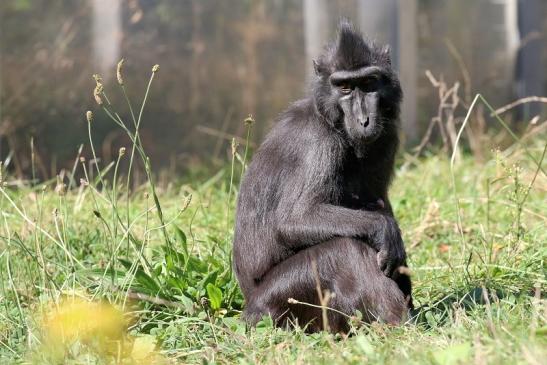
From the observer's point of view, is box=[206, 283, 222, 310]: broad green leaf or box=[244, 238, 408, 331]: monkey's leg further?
box=[206, 283, 222, 310]: broad green leaf

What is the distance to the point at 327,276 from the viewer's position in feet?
14.6

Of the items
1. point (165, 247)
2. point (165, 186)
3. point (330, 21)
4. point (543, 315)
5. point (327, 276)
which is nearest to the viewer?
point (543, 315)

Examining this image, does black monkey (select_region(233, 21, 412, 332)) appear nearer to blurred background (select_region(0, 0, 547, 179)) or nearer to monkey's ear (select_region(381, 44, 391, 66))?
monkey's ear (select_region(381, 44, 391, 66))

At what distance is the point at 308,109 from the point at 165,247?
3.88ft

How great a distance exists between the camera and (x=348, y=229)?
4492mm

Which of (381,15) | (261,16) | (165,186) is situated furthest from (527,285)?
(261,16)

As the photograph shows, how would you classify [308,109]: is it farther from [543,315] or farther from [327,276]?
[543,315]

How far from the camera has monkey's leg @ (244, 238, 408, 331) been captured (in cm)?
440

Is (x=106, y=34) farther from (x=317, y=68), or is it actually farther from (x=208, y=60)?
(x=317, y=68)

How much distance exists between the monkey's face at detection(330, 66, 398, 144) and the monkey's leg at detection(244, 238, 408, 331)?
56cm

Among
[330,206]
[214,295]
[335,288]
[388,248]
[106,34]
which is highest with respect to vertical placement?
[106,34]

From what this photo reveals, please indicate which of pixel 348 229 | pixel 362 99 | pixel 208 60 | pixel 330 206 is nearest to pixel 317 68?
pixel 362 99

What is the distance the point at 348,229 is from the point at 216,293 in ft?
2.68

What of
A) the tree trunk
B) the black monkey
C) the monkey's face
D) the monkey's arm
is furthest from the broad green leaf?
the tree trunk
